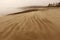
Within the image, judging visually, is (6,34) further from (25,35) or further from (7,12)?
(7,12)

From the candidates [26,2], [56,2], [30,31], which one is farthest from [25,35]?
[56,2]

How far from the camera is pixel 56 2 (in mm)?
1930

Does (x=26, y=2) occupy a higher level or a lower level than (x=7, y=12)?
higher

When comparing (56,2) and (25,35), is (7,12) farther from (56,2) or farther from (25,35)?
(25,35)

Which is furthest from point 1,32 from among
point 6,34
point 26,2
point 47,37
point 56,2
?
point 56,2

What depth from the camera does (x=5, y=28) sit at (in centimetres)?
90

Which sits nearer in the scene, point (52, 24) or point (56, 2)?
point (52, 24)

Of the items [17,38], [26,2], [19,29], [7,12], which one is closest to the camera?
[17,38]

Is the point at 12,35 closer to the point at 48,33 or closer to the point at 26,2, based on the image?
the point at 48,33

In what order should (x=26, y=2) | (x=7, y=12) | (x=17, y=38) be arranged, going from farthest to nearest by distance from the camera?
1. (x=26, y=2)
2. (x=7, y=12)
3. (x=17, y=38)

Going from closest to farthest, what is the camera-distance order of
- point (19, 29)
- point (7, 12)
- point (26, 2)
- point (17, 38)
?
point (17, 38), point (19, 29), point (7, 12), point (26, 2)

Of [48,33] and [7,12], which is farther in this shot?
[7,12]

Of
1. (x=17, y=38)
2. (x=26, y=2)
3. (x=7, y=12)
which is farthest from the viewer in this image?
(x=26, y=2)

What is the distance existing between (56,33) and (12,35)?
30cm
